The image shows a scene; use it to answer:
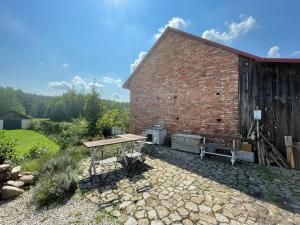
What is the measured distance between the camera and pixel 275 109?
6.34 m

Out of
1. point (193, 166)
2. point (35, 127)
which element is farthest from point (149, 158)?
point (35, 127)

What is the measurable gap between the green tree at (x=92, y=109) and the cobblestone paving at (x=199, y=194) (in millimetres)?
6912

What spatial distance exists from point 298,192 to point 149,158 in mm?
4569

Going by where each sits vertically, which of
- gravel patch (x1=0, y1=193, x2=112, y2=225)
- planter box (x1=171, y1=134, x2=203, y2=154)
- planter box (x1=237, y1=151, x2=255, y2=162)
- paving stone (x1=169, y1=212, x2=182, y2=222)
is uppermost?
planter box (x1=171, y1=134, x2=203, y2=154)

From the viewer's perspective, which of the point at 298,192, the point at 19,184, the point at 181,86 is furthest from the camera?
the point at 181,86

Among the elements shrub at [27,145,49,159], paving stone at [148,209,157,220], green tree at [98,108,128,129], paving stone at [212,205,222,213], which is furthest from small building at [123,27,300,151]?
shrub at [27,145,49,159]

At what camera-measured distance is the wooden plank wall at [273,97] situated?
6141 millimetres

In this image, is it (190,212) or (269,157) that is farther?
(269,157)

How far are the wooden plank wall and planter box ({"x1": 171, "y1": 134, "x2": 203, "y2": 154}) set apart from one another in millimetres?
1855

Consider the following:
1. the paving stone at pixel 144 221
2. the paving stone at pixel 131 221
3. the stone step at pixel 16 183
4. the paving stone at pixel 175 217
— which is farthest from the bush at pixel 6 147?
the paving stone at pixel 175 217

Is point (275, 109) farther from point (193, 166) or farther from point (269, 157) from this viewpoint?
point (193, 166)

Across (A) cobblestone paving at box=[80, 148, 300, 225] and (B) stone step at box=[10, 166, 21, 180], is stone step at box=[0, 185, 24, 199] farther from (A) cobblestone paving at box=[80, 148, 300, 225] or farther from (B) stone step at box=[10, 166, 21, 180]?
(A) cobblestone paving at box=[80, 148, 300, 225]

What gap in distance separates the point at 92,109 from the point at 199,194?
11.2m

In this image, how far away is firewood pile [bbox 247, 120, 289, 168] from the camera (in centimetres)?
601
